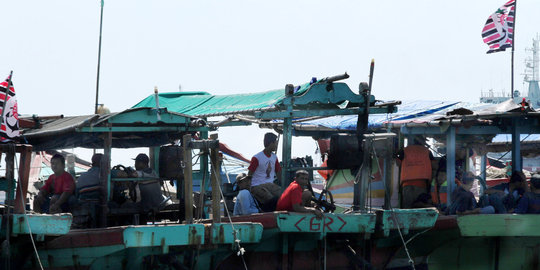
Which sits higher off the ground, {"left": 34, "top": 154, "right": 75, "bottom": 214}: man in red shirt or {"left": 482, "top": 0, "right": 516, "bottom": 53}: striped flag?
{"left": 482, "top": 0, "right": 516, "bottom": 53}: striped flag

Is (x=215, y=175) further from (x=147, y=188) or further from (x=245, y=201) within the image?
(x=147, y=188)

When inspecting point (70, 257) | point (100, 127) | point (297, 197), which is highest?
point (100, 127)

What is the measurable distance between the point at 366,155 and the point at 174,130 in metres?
2.90

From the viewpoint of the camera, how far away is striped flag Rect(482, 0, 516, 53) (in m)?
21.2

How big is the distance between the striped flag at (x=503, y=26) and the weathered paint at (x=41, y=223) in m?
15.2

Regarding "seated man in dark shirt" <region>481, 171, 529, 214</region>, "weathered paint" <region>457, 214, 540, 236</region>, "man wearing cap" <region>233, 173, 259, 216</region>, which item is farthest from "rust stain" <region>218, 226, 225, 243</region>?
"seated man in dark shirt" <region>481, 171, 529, 214</region>

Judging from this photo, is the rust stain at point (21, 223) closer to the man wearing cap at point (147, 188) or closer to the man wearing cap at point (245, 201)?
the man wearing cap at point (147, 188)

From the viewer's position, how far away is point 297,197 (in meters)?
10.4

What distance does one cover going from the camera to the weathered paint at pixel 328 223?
10.2 meters

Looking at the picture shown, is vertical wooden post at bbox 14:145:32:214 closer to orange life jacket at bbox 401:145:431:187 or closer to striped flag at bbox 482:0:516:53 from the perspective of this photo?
orange life jacket at bbox 401:145:431:187

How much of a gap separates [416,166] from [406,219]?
1.31 m

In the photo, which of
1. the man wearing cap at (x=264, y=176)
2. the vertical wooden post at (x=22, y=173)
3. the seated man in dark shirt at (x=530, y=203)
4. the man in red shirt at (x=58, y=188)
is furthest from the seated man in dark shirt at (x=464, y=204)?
the vertical wooden post at (x=22, y=173)

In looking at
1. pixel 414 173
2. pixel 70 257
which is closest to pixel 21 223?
pixel 70 257

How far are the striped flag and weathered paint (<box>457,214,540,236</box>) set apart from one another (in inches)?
422
